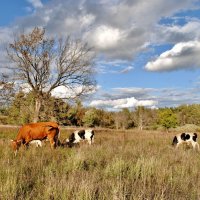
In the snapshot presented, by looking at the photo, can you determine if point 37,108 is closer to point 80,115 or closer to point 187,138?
point 187,138

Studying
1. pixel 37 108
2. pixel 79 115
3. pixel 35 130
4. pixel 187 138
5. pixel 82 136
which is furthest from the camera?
pixel 79 115

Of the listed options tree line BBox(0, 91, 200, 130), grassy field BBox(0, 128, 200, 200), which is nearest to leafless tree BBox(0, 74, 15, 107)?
tree line BBox(0, 91, 200, 130)

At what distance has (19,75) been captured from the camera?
103 ft

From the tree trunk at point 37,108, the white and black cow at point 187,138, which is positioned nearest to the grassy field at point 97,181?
the white and black cow at point 187,138

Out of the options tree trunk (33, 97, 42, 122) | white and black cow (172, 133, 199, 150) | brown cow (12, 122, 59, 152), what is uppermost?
tree trunk (33, 97, 42, 122)

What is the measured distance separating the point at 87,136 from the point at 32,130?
267 inches

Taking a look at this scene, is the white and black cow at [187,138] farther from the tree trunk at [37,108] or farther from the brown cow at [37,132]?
the tree trunk at [37,108]

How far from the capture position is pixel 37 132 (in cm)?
1580

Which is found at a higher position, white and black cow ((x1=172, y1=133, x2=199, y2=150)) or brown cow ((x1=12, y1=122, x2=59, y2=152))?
brown cow ((x1=12, y1=122, x2=59, y2=152))

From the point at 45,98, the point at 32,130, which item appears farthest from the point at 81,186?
the point at 45,98

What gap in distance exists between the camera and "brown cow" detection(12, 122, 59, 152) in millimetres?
15500

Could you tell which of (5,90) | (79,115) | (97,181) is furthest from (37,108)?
(79,115)

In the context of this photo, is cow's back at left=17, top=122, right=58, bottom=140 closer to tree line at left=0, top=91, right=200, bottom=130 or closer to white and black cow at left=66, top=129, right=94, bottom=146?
white and black cow at left=66, top=129, right=94, bottom=146

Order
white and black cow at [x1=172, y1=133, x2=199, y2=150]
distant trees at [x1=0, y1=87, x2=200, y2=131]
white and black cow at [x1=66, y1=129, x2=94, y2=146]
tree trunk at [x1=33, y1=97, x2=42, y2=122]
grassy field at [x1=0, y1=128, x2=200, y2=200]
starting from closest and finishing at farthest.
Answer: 1. grassy field at [x1=0, y1=128, x2=200, y2=200]
2. white and black cow at [x1=172, y1=133, x2=199, y2=150]
3. white and black cow at [x1=66, y1=129, x2=94, y2=146]
4. tree trunk at [x1=33, y1=97, x2=42, y2=122]
5. distant trees at [x1=0, y1=87, x2=200, y2=131]
